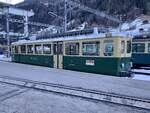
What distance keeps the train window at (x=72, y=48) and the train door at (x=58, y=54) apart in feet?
2.75

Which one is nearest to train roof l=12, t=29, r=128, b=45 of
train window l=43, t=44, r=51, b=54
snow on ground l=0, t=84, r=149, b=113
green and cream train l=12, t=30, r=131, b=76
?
green and cream train l=12, t=30, r=131, b=76

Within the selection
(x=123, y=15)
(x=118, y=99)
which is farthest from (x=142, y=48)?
(x=123, y=15)

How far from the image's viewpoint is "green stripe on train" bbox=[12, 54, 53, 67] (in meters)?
22.0

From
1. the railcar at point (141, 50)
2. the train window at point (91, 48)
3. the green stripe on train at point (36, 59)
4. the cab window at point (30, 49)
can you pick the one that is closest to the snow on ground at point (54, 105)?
the train window at point (91, 48)

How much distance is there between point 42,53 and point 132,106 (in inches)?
605

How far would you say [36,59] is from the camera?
2386 centimetres

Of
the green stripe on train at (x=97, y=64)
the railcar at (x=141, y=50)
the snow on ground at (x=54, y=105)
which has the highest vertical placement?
the railcar at (x=141, y=50)

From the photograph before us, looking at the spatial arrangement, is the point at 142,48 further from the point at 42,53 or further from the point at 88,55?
the point at 42,53

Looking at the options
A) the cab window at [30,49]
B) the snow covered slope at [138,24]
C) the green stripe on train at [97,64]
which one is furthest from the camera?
the snow covered slope at [138,24]

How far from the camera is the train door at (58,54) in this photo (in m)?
20.5

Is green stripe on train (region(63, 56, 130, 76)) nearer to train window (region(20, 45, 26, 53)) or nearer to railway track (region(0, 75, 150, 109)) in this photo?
railway track (region(0, 75, 150, 109))

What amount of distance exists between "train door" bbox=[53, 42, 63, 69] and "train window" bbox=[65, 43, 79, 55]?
84 cm

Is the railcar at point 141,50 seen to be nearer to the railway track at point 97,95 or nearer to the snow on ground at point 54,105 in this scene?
the railway track at point 97,95

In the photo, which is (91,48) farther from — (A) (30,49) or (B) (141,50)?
(A) (30,49)
